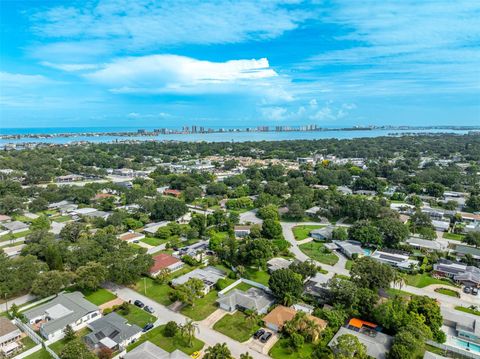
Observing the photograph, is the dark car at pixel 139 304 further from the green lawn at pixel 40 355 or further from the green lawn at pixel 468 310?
the green lawn at pixel 468 310

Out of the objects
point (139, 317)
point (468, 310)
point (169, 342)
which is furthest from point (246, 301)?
point (468, 310)

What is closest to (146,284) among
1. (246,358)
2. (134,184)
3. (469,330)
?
(246,358)

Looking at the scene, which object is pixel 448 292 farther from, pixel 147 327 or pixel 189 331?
pixel 147 327

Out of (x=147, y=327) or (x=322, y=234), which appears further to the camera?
(x=322, y=234)

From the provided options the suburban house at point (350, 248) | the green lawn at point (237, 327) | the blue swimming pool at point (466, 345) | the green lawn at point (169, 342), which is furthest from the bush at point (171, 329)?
the suburban house at point (350, 248)

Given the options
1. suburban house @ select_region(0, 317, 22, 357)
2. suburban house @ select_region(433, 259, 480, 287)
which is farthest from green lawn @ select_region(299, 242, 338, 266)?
suburban house @ select_region(0, 317, 22, 357)

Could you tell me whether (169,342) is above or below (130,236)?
below
